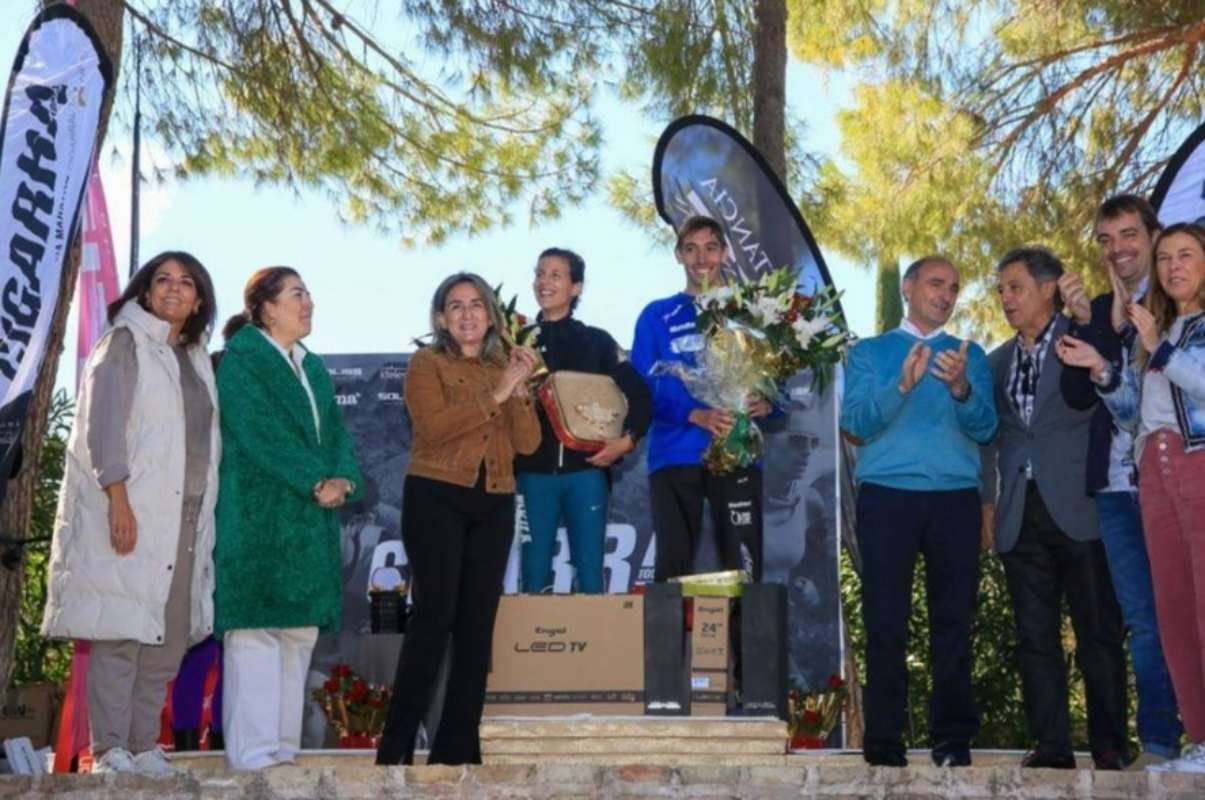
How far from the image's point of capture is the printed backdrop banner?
20.8ft

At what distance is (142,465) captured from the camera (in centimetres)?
562

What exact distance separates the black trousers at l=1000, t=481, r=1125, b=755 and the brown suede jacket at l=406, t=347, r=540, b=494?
5.43 feet

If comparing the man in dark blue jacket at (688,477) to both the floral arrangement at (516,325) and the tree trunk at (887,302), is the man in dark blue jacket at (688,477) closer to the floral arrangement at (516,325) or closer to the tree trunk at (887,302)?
the floral arrangement at (516,325)

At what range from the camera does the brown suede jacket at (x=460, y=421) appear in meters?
5.84

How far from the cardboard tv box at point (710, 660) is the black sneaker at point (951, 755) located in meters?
0.69

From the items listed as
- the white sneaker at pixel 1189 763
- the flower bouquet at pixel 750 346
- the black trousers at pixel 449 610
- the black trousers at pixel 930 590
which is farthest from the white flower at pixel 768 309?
the white sneaker at pixel 1189 763

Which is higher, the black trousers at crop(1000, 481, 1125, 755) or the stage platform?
the black trousers at crop(1000, 481, 1125, 755)

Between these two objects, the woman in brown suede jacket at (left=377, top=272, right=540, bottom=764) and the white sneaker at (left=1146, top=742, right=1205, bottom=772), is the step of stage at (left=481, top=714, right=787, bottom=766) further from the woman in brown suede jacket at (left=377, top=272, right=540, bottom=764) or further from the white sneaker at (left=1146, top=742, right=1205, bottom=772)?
the white sneaker at (left=1146, top=742, right=1205, bottom=772)

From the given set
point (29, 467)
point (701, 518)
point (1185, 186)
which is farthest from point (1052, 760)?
point (29, 467)

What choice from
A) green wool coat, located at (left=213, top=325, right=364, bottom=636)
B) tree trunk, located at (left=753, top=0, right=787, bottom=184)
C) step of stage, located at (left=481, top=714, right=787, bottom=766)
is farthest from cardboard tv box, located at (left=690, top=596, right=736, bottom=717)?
tree trunk, located at (left=753, top=0, right=787, bottom=184)

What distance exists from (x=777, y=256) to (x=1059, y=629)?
261 cm

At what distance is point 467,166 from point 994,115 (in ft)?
9.26

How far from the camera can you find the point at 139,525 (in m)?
5.56

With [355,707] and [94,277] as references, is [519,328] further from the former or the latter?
[94,277]
